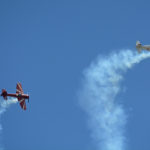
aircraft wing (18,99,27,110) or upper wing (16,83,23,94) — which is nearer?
aircraft wing (18,99,27,110)

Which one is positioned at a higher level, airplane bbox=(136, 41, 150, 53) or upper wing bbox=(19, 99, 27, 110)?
airplane bbox=(136, 41, 150, 53)

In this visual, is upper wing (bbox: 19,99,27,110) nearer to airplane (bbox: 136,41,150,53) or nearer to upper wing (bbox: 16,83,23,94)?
upper wing (bbox: 16,83,23,94)

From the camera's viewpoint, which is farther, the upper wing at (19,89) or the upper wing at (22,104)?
the upper wing at (19,89)

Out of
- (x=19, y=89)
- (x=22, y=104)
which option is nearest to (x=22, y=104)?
(x=22, y=104)

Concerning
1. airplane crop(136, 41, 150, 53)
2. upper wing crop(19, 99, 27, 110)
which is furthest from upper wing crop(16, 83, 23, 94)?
airplane crop(136, 41, 150, 53)

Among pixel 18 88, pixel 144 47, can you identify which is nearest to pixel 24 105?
pixel 18 88

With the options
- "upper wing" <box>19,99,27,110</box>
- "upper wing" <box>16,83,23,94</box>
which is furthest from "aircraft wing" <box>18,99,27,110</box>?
"upper wing" <box>16,83,23,94</box>

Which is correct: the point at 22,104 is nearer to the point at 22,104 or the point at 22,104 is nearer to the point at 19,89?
the point at 22,104

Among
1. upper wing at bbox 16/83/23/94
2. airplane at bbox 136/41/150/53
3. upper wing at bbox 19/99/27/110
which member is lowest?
upper wing at bbox 19/99/27/110

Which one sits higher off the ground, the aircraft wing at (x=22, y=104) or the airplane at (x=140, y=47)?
the airplane at (x=140, y=47)

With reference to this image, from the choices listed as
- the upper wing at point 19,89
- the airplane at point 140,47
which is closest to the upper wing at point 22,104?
the upper wing at point 19,89

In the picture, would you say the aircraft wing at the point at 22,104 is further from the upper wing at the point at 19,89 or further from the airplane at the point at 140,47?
the airplane at the point at 140,47

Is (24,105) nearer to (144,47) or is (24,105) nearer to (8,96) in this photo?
(8,96)

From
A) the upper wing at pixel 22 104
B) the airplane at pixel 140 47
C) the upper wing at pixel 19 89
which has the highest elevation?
the airplane at pixel 140 47
